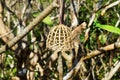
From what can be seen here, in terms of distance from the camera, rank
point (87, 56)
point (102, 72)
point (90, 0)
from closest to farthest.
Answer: point (87, 56) < point (102, 72) < point (90, 0)

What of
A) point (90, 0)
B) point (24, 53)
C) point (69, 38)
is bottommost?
point (69, 38)

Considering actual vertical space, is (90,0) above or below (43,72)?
above

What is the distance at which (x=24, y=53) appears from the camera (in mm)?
1540

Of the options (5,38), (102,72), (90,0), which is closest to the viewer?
(5,38)

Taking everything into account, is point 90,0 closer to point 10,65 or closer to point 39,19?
point 10,65

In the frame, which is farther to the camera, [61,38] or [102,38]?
[102,38]

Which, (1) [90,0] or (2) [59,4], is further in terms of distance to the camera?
(1) [90,0]

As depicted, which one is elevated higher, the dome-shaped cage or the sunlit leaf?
the sunlit leaf

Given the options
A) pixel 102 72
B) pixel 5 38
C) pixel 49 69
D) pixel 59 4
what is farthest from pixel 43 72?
pixel 59 4

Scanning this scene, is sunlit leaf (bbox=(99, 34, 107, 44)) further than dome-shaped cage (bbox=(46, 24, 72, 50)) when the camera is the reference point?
Yes

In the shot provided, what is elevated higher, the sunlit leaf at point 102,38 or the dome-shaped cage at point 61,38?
the sunlit leaf at point 102,38

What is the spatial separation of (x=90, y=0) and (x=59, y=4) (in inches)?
67.8

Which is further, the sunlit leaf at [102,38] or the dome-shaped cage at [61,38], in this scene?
the sunlit leaf at [102,38]

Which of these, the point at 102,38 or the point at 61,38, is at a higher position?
the point at 102,38
